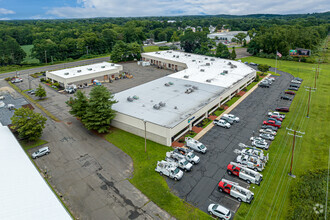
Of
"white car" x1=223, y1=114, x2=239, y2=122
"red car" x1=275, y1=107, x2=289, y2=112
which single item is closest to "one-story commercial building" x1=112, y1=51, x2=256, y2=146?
→ "white car" x1=223, y1=114, x2=239, y2=122

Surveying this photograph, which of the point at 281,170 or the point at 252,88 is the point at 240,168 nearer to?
the point at 281,170

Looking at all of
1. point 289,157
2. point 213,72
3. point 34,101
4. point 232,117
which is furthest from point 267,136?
point 34,101

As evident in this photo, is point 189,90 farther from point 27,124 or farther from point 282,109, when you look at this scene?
point 27,124

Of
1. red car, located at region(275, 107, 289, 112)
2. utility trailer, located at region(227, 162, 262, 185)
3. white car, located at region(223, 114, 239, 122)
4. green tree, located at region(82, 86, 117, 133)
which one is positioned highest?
green tree, located at region(82, 86, 117, 133)

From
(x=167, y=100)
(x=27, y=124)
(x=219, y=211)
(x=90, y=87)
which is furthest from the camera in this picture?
(x=90, y=87)

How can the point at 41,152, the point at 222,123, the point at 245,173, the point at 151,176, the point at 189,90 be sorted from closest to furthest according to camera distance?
the point at 245,173 → the point at 151,176 → the point at 41,152 → the point at 222,123 → the point at 189,90

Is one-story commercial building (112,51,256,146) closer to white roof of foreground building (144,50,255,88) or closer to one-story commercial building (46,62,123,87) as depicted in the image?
white roof of foreground building (144,50,255,88)
